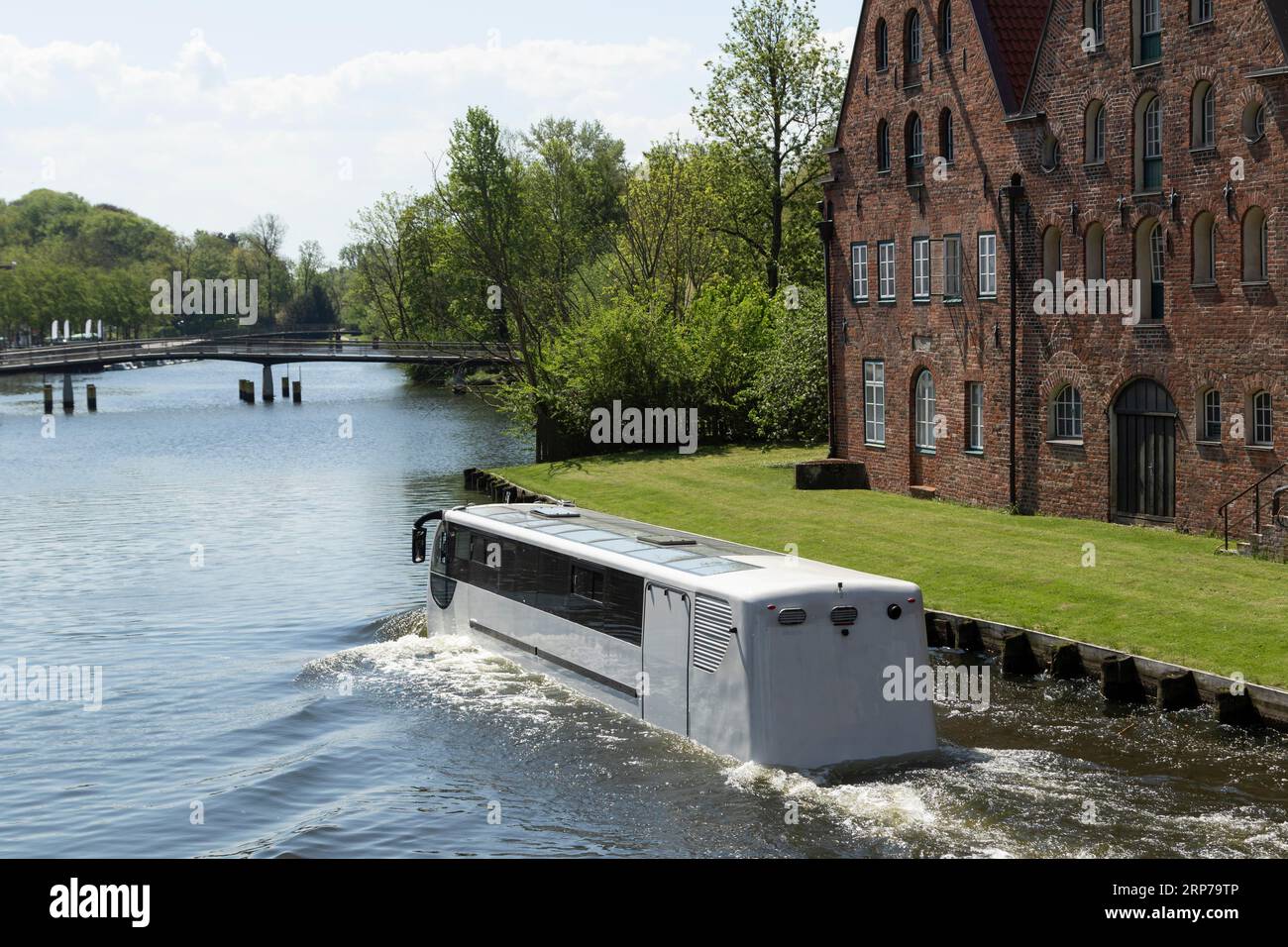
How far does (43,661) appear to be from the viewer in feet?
94.9

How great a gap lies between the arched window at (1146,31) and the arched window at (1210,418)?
750 cm

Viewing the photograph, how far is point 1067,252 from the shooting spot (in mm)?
35312

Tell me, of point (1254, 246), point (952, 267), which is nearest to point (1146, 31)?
point (1254, 246)

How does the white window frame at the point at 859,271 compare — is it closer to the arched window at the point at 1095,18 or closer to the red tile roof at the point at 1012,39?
the red tile roof at the point at 1012,39

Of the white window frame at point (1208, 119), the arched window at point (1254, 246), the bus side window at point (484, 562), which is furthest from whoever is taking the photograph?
the white window frame at point (1208, 119)

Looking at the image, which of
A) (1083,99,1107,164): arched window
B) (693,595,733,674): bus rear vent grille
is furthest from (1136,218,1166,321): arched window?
(693,595,733,674): bus rear vent grille

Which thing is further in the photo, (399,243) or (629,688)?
(399,243)

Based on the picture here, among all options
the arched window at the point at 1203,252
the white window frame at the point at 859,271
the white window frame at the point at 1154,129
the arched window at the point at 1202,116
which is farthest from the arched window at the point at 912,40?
the arched window at the point at 1203,252

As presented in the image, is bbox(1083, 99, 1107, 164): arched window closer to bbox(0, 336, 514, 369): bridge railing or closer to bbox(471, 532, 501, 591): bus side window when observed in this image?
bbox(471, 532, 501, 591): bus side window

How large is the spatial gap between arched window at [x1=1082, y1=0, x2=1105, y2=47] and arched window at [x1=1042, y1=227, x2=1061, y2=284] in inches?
178

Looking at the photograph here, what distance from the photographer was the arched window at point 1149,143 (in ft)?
107
